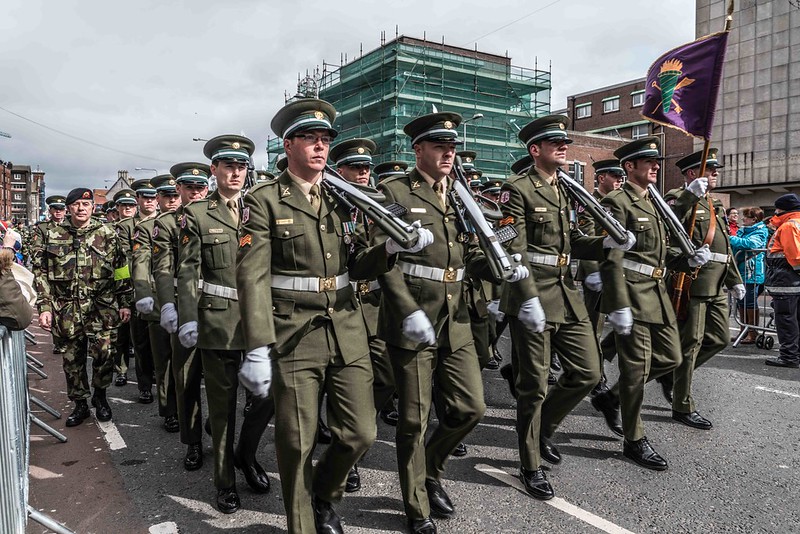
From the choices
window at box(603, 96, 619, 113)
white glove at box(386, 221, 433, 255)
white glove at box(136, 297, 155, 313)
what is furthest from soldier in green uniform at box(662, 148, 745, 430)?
window at box(603, 96, 619, 113)

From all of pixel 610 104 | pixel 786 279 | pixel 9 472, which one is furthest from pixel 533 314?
pixel 610 104

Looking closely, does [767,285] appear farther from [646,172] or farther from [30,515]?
[30,515]

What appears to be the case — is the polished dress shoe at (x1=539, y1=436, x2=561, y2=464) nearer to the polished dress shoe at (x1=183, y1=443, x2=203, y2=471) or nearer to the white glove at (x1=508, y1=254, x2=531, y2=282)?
the white glove at (x1=508, y1=254, x2=531, y2=282)

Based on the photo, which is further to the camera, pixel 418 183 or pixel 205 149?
pixel 205 149

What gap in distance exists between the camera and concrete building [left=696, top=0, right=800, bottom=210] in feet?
79.1

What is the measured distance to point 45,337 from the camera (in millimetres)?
11703

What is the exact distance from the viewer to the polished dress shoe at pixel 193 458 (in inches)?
183

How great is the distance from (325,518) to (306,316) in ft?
3.63

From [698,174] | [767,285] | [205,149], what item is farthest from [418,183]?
[767,285]

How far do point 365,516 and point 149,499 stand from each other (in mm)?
1480

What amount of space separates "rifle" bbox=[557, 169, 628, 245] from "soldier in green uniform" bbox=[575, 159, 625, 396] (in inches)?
56.5

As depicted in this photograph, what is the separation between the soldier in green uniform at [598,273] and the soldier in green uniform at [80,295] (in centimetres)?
468

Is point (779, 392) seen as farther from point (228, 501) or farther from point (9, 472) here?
point (9, 472)

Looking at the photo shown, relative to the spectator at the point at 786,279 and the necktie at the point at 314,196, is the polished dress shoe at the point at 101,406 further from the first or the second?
the spectator at the point at 786,279
